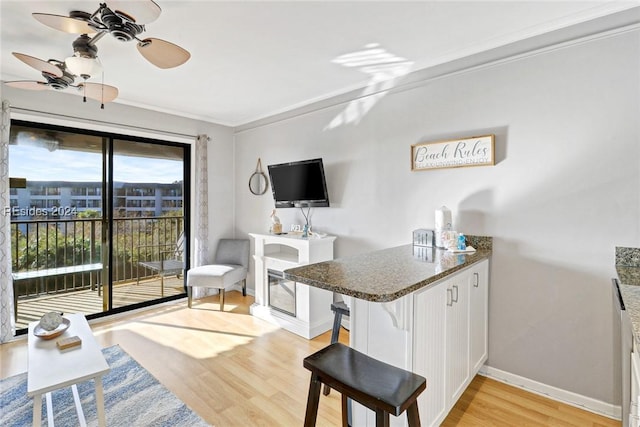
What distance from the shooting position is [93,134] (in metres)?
3.49

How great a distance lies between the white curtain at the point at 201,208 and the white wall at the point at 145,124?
13 centimetres

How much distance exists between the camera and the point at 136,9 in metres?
1.47

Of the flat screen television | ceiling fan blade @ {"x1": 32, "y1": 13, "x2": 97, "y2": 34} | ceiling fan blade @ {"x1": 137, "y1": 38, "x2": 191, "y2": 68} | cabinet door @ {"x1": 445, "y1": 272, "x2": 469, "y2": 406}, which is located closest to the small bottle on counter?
cabinet door @ {"x1": 445, "y1": 272, "x2": 469, "y2": 406}

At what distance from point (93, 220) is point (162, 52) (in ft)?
8.30

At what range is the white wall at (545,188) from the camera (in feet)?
6.28

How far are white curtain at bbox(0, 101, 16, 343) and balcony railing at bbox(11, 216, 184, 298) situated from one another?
22 centimetres

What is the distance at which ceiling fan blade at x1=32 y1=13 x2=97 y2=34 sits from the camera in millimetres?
1555

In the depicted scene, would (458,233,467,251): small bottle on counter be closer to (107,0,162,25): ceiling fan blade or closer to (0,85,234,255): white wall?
(107,0,162,25): ceiling fan blade

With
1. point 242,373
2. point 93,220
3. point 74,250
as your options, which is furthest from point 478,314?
point 74,250

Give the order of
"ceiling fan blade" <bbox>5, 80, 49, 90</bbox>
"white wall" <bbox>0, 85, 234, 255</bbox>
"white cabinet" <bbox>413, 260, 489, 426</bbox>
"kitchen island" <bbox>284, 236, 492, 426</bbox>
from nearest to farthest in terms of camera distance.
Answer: "kitchen island" <bbox>284, 236, 492, 426</bbox>
"white cabinet" <bbox>413, 260, 489, 426</bbox>
"ceiling fan blade" <bbox>5, 80, 49, 90</bbox>
"white wall" <bbox>0, 85, 234, 255</bbox>

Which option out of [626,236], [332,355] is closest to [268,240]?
[332,355]

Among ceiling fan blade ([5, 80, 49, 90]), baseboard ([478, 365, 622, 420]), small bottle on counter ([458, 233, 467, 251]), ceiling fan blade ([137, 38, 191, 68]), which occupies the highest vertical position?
ceiling fan blade ([137, 38, 191, 68])

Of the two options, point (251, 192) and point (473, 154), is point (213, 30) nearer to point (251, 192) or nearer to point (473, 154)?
point (473, 154)

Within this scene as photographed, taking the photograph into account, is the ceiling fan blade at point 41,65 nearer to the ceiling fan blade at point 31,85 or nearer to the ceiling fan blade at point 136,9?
the ceiling fan blade at point 31,85
